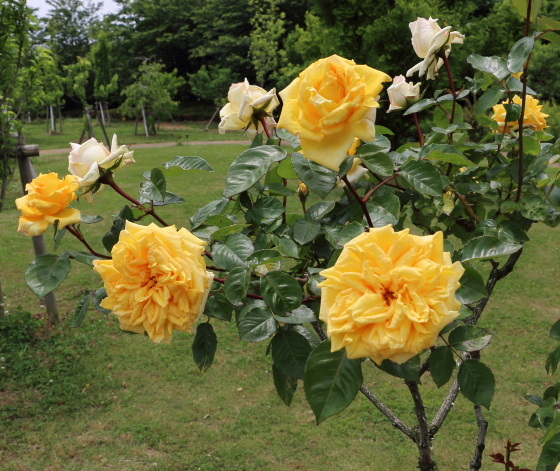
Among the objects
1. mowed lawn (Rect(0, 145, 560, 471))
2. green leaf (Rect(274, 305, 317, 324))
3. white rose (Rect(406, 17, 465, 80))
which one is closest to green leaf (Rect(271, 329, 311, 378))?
green leaf (Rect(274, 305, 317, 324))

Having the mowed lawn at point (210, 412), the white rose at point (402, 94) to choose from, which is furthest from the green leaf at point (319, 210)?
the mowed lawn at point (210, 412)

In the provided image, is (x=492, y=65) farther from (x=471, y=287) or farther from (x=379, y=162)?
(x=471, y=287)

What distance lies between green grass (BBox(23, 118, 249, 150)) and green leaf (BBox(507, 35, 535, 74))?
506 inches

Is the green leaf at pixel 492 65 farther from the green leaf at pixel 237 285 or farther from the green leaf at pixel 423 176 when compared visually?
the green leaf at pixel 237 285

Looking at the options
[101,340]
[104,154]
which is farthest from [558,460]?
[101,340]

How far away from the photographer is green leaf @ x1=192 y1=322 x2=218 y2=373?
2.93ft

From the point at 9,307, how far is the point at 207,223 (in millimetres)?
3925

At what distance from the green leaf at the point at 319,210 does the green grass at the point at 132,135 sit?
42.0 ft

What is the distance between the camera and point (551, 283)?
189 inches

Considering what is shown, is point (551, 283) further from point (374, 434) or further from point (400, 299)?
point (400, 299)

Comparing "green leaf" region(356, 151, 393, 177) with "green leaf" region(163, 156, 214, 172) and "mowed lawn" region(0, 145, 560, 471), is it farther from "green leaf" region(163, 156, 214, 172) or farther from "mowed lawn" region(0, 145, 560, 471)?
"mowed lawn" region(0, 145, 560, 471)

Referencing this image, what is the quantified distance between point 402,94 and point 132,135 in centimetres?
1757

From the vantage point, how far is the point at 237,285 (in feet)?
2.49

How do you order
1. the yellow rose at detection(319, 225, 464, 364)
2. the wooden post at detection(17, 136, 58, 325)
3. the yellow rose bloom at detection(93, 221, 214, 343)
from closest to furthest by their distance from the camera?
the yellow rose at detection(319, 225, 464, 364) < the yellow rose bloom at detection(93, 221, 214, 343) < the wooden post at detection(17, 136, 58, 325)
